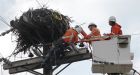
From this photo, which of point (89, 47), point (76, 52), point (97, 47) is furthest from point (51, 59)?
point (97, 47)

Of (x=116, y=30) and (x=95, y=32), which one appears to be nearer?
(x=116, y=30)

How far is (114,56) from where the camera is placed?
1336 cm

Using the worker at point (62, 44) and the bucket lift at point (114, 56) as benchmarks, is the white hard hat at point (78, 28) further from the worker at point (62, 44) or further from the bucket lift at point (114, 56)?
the bucket lift at point (114, 56)

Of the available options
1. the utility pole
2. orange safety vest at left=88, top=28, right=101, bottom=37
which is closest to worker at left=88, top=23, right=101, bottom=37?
orange safety vest at left=88, top=28, right=101, bottom=37

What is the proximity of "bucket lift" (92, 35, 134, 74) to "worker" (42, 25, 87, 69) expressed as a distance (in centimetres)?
139

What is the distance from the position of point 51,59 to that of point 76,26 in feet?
5.25

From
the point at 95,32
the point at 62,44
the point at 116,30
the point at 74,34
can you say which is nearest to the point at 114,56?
the point at 116,30

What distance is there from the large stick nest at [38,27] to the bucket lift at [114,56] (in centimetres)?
396

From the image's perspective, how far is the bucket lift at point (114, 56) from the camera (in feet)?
43.4

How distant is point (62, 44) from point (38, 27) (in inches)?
68.4

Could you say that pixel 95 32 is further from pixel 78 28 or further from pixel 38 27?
pixel 38 27

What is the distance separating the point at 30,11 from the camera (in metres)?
17.3

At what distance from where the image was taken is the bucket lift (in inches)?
521

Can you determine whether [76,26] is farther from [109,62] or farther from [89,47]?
[109,62]
